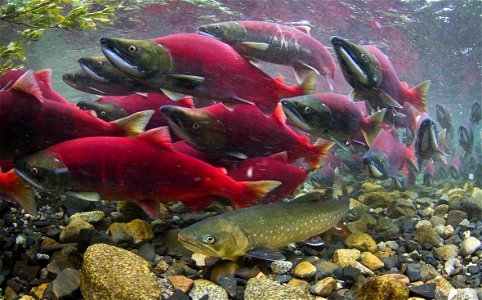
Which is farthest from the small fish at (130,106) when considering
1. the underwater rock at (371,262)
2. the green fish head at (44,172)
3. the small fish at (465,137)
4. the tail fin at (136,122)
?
the small fish at (465,137)

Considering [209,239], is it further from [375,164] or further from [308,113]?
[375,164]

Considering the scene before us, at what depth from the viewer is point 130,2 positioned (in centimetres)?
1397

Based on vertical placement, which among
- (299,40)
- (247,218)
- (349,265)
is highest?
(299,40)

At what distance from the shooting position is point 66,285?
2.64m

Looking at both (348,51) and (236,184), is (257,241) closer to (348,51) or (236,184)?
(236,184)

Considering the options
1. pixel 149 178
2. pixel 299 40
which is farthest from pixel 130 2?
pixel 149 178

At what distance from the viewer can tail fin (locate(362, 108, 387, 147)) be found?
377cm

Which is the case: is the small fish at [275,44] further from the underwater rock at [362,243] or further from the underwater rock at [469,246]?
the underwater rock at [469,246]

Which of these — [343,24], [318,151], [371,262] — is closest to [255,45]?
[318,151]

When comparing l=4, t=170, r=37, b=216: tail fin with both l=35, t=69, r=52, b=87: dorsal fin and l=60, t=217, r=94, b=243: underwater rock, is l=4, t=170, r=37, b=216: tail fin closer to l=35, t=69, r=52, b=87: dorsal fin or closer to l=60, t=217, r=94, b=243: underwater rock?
l=60, t=217, r=94, b=243: underwater rock

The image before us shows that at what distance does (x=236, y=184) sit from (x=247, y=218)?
371 mm

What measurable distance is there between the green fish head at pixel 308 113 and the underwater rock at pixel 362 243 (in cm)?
114

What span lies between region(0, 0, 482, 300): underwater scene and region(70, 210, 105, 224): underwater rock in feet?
0.05

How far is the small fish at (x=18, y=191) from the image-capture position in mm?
2895
